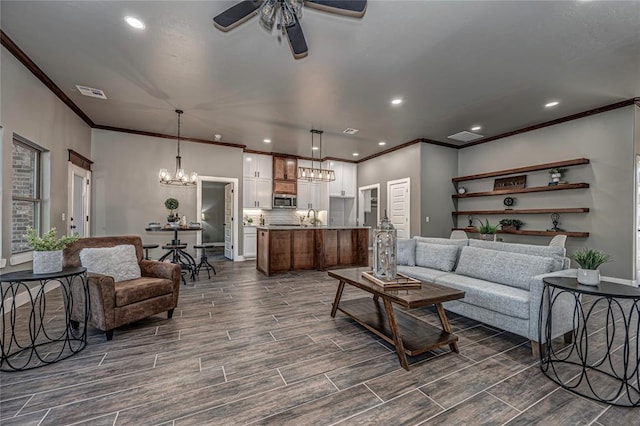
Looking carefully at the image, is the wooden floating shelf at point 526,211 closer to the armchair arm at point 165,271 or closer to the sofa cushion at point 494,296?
the sofa cushion at point 494,296

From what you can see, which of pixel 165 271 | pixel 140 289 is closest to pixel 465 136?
pixel 165 271

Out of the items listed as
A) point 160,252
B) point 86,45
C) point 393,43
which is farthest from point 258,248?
point 393,43

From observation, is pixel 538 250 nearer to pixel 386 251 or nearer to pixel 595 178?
pixel 386 251

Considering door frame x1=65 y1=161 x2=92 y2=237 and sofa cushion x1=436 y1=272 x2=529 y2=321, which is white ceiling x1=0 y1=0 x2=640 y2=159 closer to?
door frame x1=65 y1=161 x2=92 y2=237

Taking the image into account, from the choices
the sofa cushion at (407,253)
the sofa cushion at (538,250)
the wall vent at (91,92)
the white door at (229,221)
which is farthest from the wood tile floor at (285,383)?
the white door at (229,221)

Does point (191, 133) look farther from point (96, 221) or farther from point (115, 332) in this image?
Answer: point (115, 332)

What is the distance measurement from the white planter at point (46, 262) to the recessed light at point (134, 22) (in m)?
2.21

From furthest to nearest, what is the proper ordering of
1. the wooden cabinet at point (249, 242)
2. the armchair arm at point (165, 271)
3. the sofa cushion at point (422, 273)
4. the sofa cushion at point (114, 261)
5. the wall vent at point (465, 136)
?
the wooden cabinet at point (249, 242) → the wall vent at point (465, 136) → the sofa cushion at point (422, 273) → the armchair arm at point (165, 271) → the sofa cushion at point (114, 261)

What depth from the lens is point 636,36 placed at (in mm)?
2832

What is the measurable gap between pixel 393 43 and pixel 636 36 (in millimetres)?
2453

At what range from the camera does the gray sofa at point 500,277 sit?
2.36 meters

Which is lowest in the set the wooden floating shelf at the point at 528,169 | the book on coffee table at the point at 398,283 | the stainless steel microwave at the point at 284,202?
the book on coffee table at the point at 398,283

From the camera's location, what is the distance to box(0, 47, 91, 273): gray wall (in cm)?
305

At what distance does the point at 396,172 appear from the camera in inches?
288
